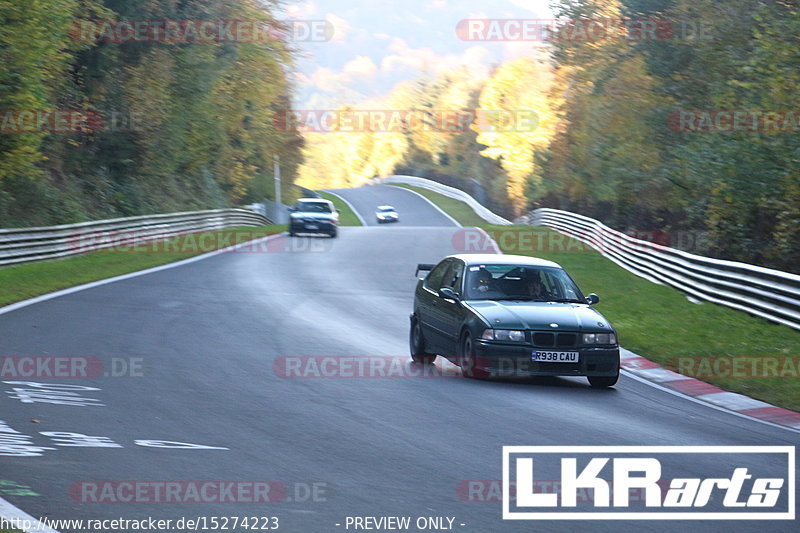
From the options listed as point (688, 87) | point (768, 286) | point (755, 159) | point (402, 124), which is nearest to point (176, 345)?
point (768, 286)

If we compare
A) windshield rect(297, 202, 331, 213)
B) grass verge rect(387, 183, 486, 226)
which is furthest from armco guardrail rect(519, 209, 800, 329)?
grass verge rect(387, 183, 486, 226)

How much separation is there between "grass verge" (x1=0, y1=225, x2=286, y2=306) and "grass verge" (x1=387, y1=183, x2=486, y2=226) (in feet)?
140

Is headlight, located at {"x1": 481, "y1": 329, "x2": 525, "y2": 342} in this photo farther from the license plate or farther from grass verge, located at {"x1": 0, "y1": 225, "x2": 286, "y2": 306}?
grass verge, located at {"x1": 0, "y1": 225, "x2": 286, "y2": 306}

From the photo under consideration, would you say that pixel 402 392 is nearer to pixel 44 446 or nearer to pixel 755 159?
pixel 44 446

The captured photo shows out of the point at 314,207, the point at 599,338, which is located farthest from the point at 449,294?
the point at 314,207

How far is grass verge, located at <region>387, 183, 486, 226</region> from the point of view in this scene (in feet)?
270

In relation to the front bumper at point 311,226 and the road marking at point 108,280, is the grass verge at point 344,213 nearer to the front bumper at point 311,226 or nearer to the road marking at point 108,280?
the front bumper at point 311,226

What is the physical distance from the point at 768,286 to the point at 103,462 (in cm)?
1268

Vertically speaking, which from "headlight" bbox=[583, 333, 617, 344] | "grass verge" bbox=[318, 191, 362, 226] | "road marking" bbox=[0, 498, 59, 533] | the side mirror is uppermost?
the side mirror

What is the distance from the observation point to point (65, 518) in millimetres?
6129

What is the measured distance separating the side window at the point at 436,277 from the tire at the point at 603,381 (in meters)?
2.66

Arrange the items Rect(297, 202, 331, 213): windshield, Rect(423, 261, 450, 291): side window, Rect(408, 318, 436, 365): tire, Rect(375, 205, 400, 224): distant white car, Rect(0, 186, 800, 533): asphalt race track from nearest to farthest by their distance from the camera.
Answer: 1. Rect(0, 186, 800, 533): asphalt race track
2. Rect(408, 318, 436, 365): tire
3. Rect(423, 261, 450, 291): side window
4. Rect(297, 202, 331, 213): windshield
5. Rect(375, 205, 400, 224): distant white car

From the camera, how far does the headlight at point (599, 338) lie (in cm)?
1188

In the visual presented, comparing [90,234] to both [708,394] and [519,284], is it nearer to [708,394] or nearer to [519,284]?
[519,284]
